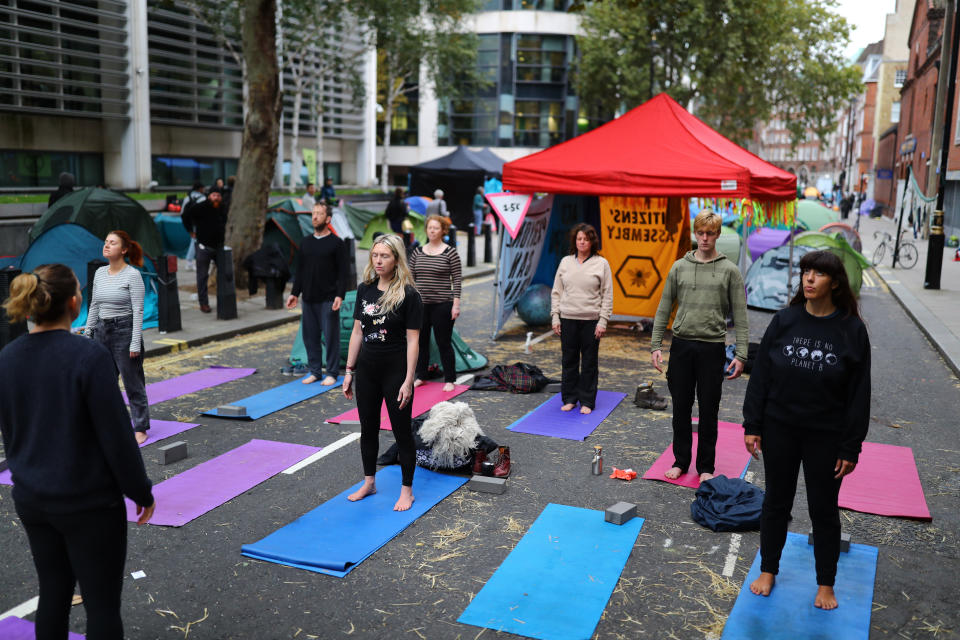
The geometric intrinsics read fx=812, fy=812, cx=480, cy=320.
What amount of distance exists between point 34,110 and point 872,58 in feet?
303

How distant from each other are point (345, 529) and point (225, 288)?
8.42 metres

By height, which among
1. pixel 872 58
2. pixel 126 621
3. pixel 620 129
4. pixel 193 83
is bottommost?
pixel 126 621

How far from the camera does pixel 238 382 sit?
9680 mm

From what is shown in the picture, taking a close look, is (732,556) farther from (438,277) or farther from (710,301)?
(438,277)

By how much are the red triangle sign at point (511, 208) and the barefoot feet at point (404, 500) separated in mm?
6750

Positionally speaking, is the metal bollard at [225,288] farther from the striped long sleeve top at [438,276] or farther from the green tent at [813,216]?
the green tent at [813,216]

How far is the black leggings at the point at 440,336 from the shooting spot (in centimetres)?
913

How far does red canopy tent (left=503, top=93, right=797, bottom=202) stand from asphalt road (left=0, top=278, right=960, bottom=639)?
3.82m

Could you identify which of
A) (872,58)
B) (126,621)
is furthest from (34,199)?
(872,58)

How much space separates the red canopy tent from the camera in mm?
11016

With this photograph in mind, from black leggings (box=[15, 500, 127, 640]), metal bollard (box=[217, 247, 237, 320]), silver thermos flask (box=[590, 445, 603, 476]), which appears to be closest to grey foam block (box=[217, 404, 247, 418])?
silver thermos flask (box=[590, 445, 603, 476])

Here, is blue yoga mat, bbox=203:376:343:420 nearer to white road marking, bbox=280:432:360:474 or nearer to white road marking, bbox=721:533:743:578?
white road marking, bbox=280:432:360:474

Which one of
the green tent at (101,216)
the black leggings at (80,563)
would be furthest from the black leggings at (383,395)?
the green tent at (101,216)

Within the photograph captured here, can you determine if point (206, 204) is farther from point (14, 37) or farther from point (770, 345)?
point (14, 37)
